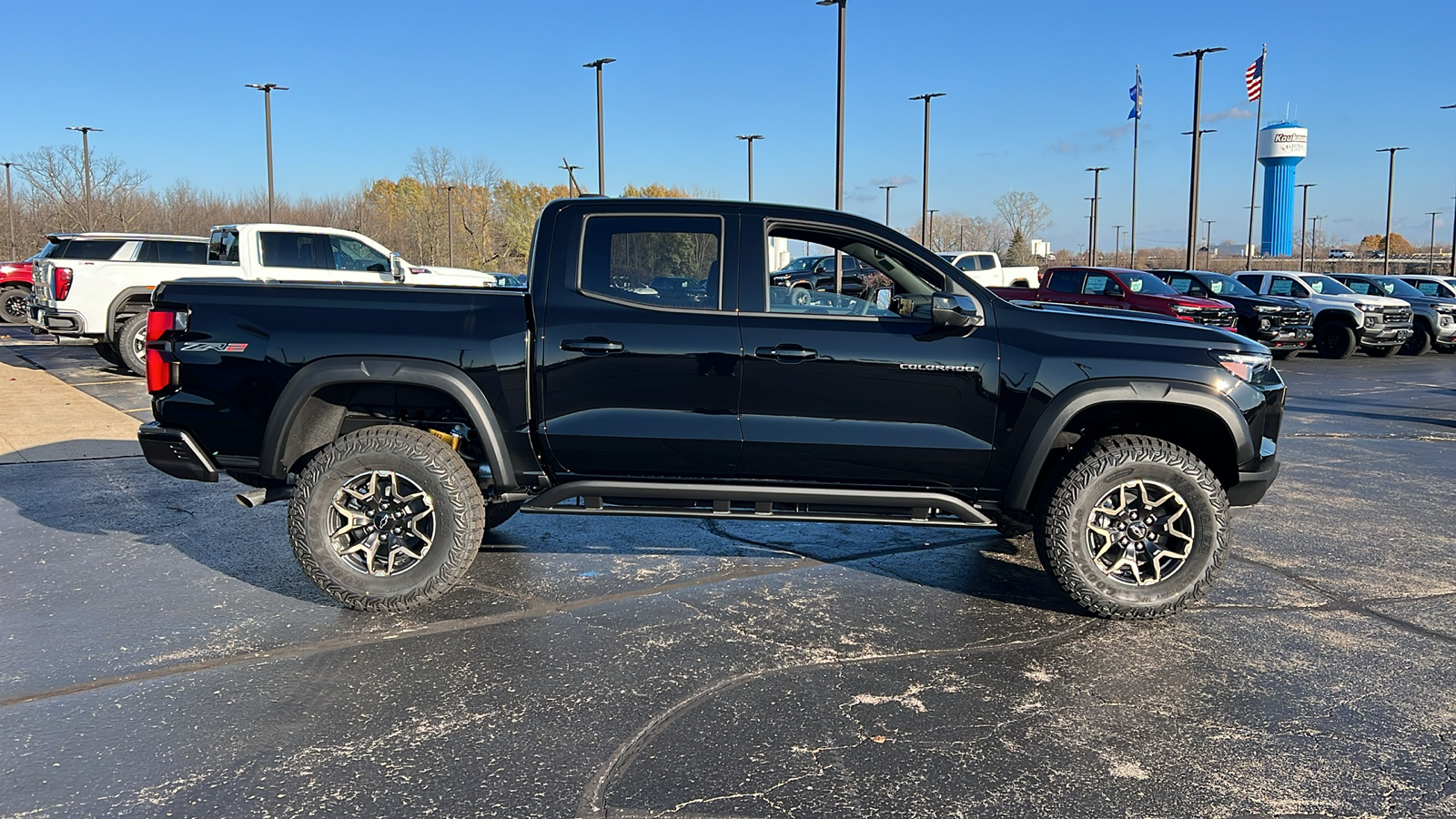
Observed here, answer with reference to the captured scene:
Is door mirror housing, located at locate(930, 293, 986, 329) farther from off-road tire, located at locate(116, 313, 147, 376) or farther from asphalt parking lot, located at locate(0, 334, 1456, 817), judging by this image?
off-road tire, located at locate(116, 313, 147, 376)

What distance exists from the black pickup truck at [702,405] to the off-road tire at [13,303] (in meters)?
23.5

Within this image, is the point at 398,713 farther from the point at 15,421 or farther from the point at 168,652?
the point at 15,421

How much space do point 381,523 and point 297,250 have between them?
35.6 ft

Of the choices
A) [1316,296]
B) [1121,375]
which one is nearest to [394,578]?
[1121,375]

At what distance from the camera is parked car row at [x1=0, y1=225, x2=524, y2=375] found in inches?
560

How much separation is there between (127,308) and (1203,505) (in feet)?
48.0

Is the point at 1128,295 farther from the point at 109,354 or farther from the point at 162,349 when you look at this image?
the point at 162,349

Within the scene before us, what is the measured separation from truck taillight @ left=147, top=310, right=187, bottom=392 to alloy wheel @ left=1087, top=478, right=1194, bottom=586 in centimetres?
433

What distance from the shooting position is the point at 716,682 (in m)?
4.15

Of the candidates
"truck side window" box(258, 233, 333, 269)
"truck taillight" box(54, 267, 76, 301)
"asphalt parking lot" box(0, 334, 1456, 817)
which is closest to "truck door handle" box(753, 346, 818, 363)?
"asphalt parking lot" box(0, 334, 1456, 817)

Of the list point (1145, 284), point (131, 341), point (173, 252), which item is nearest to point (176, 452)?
point (131, 341)

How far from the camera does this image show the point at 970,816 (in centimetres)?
314

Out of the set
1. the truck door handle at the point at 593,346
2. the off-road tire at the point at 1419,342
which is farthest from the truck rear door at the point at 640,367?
the off-road tire at the point at 1419,342

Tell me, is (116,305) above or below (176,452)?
above
